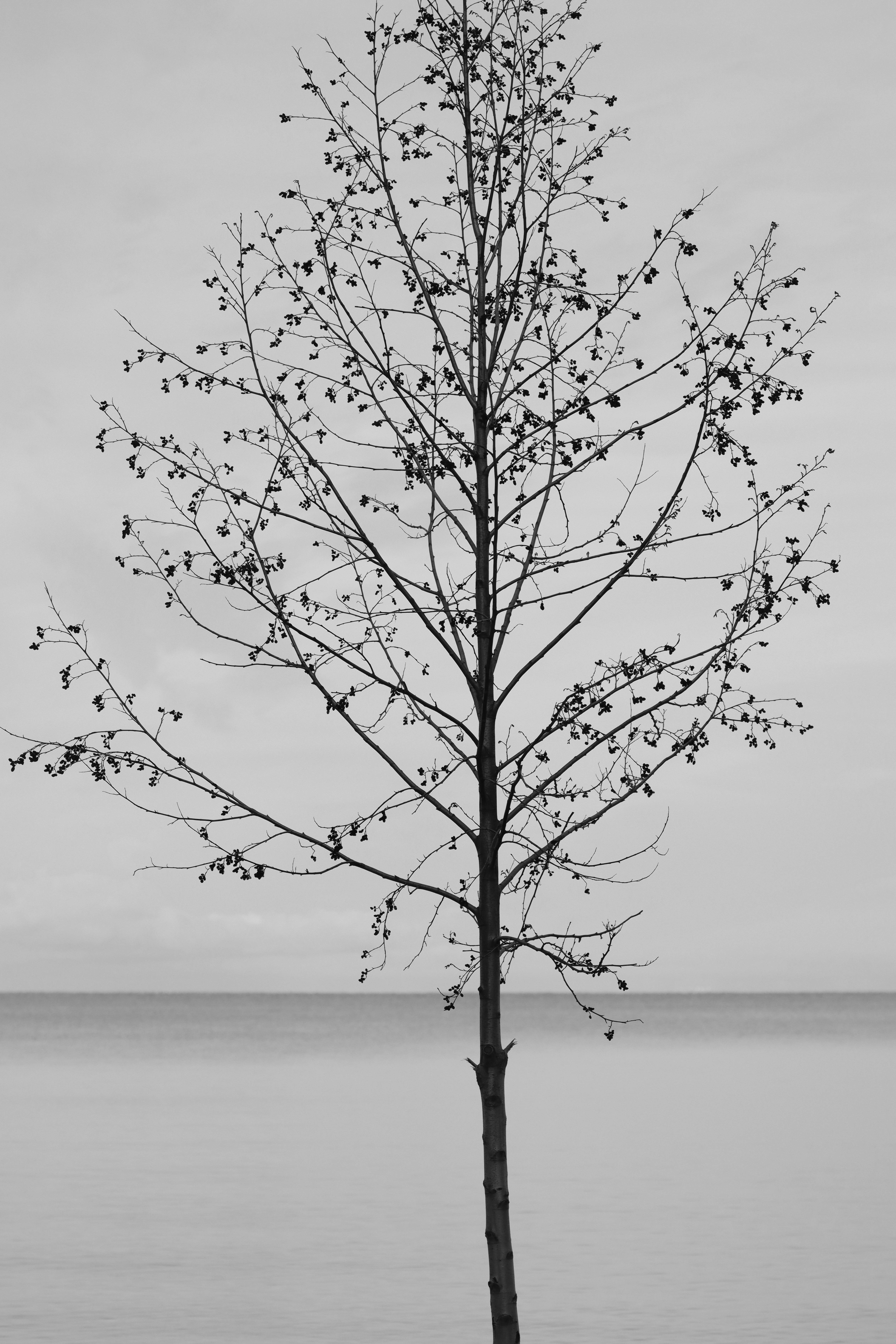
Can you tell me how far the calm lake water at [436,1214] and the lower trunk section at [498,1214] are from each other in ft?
37.9

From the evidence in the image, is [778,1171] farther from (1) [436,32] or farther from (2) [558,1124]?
(1) [436,32]

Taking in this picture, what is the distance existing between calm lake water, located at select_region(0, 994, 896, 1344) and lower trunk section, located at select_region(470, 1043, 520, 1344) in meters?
11.6

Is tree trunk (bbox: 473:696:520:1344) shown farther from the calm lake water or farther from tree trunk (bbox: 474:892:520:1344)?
the calm lake water

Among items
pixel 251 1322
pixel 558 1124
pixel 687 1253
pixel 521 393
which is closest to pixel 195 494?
pixel 521 393

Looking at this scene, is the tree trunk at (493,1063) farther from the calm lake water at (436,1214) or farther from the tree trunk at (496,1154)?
the calm lake water at (436,1214)

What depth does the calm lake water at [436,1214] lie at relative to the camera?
66.5 feet

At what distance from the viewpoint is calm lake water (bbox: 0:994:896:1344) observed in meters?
20.3

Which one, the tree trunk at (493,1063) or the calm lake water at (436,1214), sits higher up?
the tree trunk at (493,1063)

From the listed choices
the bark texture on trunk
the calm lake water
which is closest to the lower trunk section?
the bark texture on trunk

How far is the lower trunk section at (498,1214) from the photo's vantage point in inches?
A: 332

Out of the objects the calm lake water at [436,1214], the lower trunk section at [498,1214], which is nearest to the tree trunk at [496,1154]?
the lower trunk section at [498,1214]

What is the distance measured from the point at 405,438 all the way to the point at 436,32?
8.44ft

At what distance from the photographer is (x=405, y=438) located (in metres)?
9.27

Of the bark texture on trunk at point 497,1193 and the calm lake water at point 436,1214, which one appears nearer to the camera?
the bark texture on trunk at point 497,1193
